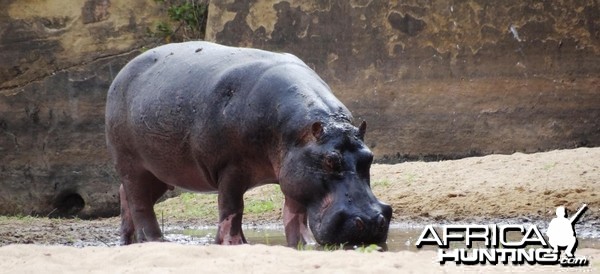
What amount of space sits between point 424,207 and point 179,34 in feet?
15.2

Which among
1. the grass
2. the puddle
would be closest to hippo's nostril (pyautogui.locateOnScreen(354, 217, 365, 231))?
the puddle

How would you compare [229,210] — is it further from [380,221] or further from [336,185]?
[380,221]

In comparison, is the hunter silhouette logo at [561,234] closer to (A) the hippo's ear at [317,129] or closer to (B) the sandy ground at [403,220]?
(B) the sandy ground at [403,220]

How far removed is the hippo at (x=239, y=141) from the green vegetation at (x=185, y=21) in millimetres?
4724

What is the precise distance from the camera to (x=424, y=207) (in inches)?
391

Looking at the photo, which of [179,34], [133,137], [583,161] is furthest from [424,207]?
[179,34]

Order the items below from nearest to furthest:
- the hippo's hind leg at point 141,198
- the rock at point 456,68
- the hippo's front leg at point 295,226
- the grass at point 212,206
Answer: the hippo's front leg at point 295,226 < the hippo's hind leg at point 141,198 < the grass at point 212,206 < the rock at point 456,68

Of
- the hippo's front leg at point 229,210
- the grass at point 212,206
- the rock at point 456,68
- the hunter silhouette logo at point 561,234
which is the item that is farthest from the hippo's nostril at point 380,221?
the rock at point 456,68

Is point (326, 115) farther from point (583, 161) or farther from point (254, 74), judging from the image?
point (583, 161)

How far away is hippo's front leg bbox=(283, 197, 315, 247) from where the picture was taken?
282 inches

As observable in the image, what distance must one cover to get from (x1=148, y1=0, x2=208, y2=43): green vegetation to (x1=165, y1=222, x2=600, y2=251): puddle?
3.75 metres

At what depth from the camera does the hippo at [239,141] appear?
261 inches

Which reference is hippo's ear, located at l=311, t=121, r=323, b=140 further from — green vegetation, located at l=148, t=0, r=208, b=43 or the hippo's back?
green vegetation, located at l=148, t=0, r=208, b=43

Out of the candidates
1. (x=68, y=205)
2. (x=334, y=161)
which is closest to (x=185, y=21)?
(x=68, y=205)
